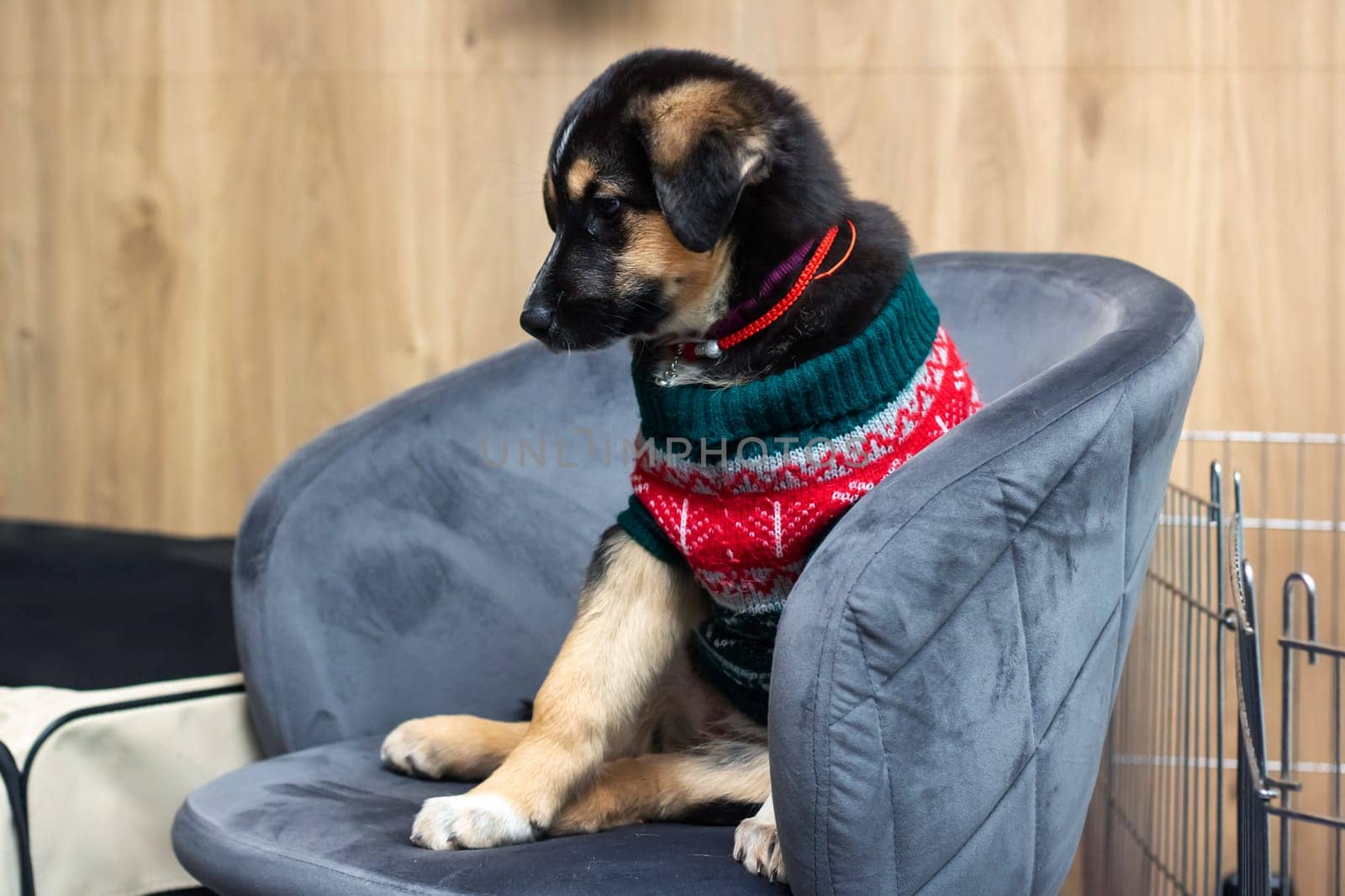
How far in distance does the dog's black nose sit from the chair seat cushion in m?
0.51

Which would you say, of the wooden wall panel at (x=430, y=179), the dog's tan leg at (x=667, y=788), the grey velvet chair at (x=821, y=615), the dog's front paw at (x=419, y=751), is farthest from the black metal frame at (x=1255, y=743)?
the wooden wall panel at (x=430, y=179)

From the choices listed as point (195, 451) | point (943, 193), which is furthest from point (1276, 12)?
point (195, 451)

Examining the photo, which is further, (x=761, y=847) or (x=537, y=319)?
(x=537, y=319)

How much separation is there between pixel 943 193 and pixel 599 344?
1.37 m

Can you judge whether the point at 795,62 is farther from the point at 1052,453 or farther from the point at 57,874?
the point at 57,874

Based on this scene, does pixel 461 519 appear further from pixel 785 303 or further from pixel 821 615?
pixel 821 615

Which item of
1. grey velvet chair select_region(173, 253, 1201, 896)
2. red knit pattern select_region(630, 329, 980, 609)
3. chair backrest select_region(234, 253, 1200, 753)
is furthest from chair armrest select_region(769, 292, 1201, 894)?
chair backrest select_region(234, 253, 1200, 753)

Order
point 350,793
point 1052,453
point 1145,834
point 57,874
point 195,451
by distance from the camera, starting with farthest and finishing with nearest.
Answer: point 195,451
point 1145,834
point 57,874
point 350,793
point 1052,453

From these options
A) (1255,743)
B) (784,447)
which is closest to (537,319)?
(784,447)

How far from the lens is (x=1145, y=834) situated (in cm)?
196

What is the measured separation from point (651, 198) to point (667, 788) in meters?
0.63

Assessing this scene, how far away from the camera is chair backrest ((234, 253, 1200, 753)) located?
156 cm

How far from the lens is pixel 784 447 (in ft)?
4.01

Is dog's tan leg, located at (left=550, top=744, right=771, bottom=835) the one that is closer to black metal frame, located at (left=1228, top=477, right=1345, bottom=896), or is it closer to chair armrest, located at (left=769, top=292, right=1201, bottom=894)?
chair armrest, located at (left=769, top=292, right=1201, bottom=894)
